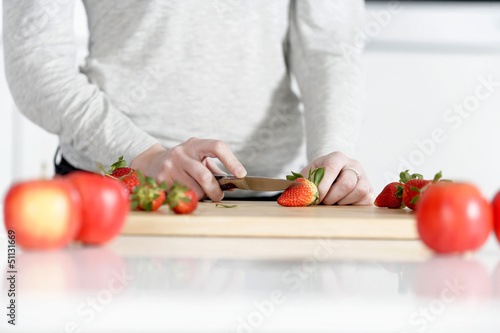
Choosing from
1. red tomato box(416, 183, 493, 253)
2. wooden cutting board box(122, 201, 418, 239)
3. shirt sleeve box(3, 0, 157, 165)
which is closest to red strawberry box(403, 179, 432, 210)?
wooden cutting board box(122, 201, 418, 239)

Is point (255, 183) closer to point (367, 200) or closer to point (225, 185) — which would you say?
point (225, 185)

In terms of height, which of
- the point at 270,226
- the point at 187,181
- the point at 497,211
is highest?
the point at 497,211

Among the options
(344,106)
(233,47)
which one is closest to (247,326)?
(344,106)

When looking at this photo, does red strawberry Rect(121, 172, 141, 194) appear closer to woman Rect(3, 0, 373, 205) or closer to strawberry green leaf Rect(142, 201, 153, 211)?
strawberry green leaf Rect(142, 201, 153, 211)

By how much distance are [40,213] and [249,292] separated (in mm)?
229

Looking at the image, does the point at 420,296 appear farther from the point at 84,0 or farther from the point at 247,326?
the point at 84,0

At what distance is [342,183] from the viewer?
105cm

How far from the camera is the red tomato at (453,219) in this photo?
1.98ft

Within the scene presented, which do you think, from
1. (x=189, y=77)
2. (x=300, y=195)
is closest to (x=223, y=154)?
(x=300, y=195)

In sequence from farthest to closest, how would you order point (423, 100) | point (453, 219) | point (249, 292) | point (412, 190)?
point (423, 100) < point (412, 190) < point (453, 219) < point (249, 292)

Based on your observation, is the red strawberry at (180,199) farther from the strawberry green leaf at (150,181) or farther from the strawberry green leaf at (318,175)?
the strawberry green leaf at (318,175)

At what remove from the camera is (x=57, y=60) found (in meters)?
1.22

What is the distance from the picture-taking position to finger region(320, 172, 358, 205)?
1.05 metres

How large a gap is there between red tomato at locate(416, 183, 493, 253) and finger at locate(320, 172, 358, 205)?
42cm
